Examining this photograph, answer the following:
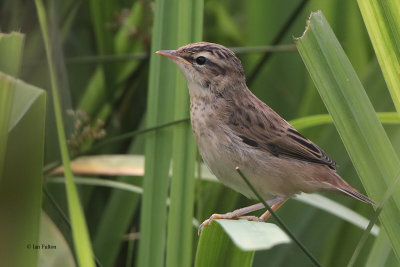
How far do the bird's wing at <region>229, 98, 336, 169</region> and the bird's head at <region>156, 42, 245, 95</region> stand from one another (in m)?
0.15

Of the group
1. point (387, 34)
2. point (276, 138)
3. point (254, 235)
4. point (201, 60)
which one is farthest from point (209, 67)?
point (254, 235)

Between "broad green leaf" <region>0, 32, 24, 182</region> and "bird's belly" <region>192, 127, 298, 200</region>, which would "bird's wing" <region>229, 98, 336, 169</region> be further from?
"broad green leaf" <region>0, 32, 24, 182</region>

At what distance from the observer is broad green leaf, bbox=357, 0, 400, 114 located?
1903 millimetres

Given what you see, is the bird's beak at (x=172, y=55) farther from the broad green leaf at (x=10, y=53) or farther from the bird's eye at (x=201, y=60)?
the broad green leaf at (x=10, y=53)

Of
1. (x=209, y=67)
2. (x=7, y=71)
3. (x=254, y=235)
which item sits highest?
(x=209, y=67)

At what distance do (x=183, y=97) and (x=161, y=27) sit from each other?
0.26 m

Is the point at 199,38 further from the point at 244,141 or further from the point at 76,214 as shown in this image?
the point at 76,214

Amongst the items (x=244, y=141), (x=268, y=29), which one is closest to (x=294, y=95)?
(x=268, y=29)

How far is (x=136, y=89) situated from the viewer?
12.4 feet

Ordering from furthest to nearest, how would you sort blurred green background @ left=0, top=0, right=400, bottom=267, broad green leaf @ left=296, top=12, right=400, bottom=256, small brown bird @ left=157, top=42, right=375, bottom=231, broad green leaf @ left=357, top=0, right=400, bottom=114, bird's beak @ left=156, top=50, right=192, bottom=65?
1. blurred green background @ left=0, top=0, right=400, bottom=267
2. small brown bird @ left=157, top=42, right=375, bottom=231
3. bird's beak @ left=156, top=50, right=192, bottom=65
4. broad green leaf @ left=357, top=0, right=400, bottom=114
5. broad green leaf @ left=296, top=12, right=400, bottom=256

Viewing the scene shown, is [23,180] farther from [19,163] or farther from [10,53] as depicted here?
[10,53]

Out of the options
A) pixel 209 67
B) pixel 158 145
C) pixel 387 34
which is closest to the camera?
pixel 387 34

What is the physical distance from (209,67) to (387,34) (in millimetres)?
818

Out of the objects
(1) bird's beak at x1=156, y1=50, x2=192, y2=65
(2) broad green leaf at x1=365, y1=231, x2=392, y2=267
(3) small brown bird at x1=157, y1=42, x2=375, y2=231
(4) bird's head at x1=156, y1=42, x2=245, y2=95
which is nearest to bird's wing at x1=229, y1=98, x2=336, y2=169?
(3) small brown bird at x1=157, y1=42, x2=375, y2=231
